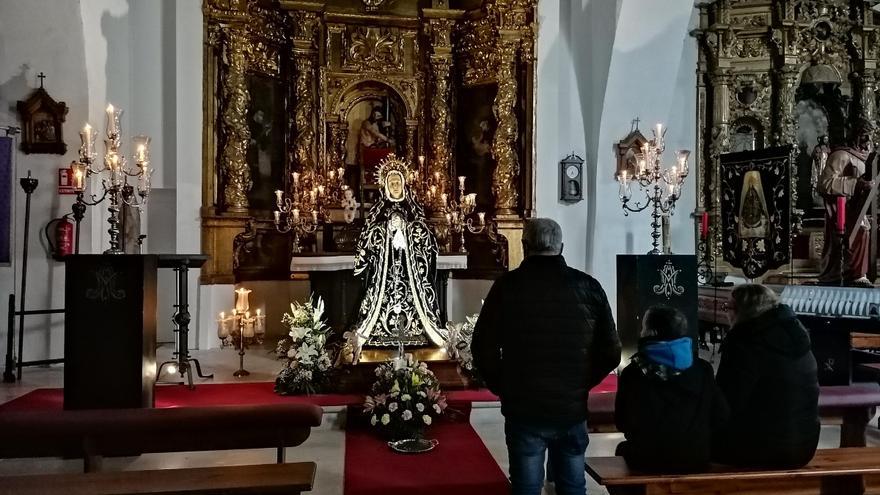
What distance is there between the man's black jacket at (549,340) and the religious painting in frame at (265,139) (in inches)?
324

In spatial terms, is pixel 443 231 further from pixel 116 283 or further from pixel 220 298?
pixel 116 283

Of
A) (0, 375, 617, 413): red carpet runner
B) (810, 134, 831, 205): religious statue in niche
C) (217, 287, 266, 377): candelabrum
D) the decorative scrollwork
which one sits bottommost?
(0, 375, 617, 413): red carpet runner

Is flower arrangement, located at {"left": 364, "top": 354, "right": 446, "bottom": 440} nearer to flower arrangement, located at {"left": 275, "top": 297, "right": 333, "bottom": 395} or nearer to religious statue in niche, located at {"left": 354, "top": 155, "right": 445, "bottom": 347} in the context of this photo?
flower arrangement, located at {"left": 275, "top": 297, "right": 333, "bottom": 395}

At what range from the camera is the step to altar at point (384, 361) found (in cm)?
659

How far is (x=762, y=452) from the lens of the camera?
10.6ft

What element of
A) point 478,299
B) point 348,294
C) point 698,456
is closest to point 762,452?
point 698,456

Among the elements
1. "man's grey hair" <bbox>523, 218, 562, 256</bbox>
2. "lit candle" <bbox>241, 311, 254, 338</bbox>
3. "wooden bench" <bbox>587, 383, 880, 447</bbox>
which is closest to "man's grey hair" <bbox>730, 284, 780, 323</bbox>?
"man's grey hair" <bbox>523, 218, 562, 256</bbox>

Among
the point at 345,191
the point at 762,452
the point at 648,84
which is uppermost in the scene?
the point at 648,84

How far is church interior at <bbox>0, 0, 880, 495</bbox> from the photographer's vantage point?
4.79m

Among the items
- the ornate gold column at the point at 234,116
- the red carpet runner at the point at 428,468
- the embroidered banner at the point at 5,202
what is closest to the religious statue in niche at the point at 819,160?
the red carpet runner at the point at 428,468

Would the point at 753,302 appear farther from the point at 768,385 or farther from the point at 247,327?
the point at 247,327

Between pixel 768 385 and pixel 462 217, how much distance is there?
7515mm

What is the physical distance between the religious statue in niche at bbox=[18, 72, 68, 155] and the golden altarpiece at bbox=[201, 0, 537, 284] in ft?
6.87

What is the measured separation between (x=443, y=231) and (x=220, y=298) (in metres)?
3.68
